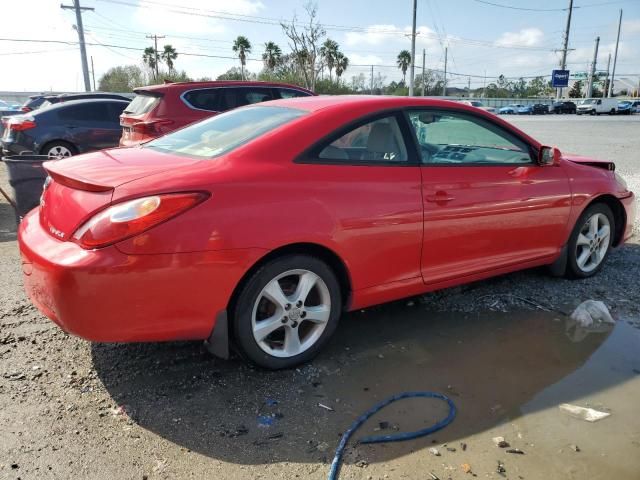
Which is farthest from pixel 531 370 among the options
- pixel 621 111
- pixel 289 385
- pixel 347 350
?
pixel 621 111

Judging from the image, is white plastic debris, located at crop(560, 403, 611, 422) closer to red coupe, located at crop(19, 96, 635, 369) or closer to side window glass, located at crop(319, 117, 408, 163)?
red coupe, located at crop(19, 96, 635, 369)

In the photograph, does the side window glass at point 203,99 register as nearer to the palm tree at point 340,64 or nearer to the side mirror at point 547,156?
the side mirror at point 547,156

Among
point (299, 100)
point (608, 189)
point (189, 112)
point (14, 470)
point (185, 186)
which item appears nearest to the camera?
point (14, 470)

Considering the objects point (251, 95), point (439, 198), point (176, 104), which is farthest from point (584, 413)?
point (251, 95)

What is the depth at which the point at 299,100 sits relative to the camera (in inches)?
149

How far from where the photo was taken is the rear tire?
33.7 ft

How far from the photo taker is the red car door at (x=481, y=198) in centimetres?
353

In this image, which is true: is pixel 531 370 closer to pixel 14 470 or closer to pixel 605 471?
pixel 605 471

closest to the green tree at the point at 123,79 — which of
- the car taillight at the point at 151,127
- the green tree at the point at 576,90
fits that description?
the car taillight at the point at 151,127

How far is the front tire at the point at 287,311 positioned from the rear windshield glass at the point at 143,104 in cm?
598

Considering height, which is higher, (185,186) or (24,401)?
(185,186)

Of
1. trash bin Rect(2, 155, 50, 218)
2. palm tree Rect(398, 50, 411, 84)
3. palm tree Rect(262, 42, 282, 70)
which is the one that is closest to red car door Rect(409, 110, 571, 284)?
trash bin Rect(2, 155, 50, 218)

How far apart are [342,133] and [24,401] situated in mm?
2302

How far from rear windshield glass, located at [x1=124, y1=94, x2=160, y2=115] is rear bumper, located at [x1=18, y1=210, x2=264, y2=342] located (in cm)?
581
